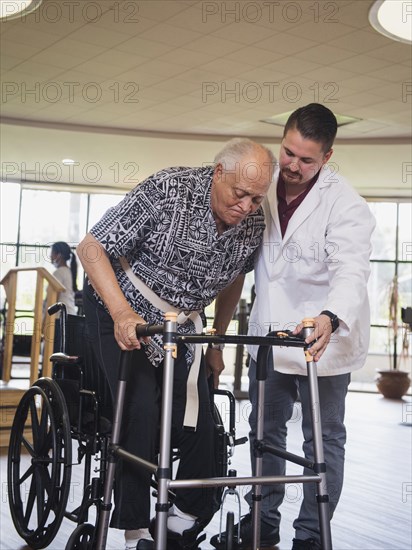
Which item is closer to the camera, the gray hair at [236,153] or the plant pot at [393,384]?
the gray hair at [236,153]

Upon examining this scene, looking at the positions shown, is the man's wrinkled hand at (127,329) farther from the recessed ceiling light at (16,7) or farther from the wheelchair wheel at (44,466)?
the recessed ceiling light at (16,7)

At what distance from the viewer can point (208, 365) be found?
256cm

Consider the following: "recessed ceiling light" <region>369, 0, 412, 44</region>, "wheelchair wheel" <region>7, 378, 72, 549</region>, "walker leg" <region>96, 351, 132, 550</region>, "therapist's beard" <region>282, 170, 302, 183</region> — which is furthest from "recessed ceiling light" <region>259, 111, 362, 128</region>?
"walker leg" <region>96, 351, 132, 550</region>

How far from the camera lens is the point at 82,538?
232cm

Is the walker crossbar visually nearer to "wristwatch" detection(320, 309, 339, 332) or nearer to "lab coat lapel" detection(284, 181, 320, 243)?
"wristwatch" detection(320, 309, 339, 332)

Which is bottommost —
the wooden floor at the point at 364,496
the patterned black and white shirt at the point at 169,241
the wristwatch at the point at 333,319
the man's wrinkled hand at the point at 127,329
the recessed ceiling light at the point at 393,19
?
the wooden floor at the point at 364,496

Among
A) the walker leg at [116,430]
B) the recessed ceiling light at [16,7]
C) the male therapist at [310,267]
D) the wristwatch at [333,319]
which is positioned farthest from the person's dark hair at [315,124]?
the recessed ceiling light at [16,7]

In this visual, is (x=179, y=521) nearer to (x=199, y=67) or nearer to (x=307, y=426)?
(x=307, y=426)

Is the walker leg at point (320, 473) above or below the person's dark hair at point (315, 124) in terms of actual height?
below

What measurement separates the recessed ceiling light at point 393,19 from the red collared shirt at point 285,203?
3.13 m

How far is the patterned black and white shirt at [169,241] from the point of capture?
83.6 inches

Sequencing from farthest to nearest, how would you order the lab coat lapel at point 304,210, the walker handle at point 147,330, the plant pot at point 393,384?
the plant pot at point 393,384 → the lab coat lapel at point 304,210 → the walker handle at point 147,330

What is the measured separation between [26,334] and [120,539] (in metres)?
4.78

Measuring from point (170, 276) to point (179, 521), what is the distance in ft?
2.24
